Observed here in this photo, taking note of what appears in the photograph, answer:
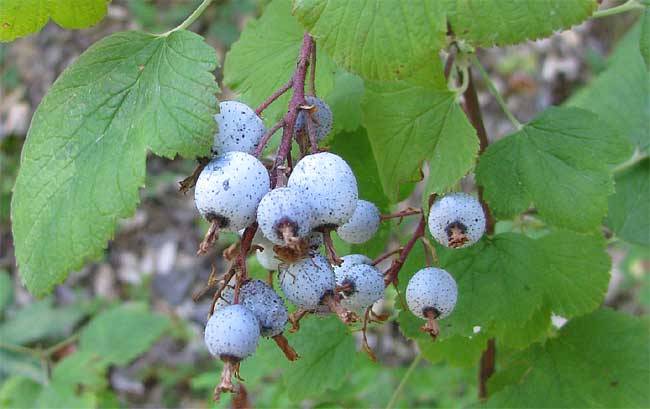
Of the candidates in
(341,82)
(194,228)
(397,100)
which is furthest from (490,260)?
(194,228)

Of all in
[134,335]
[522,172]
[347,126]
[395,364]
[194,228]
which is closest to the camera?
[522,172]

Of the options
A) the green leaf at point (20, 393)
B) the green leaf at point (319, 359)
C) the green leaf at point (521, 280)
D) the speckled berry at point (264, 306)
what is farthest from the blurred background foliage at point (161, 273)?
the speckled berry at point (264, 306)

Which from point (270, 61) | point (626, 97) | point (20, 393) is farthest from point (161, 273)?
point (270, 61)

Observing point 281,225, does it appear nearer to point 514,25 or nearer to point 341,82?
point 514,25

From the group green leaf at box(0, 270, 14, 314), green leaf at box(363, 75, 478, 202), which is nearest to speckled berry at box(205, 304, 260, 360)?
green leaf at box(363, 75, 478, 202)

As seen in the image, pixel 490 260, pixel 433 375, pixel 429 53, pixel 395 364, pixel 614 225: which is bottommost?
pixel 395 364

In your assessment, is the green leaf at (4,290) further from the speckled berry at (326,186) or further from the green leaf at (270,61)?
the speckled berry at (326,186)

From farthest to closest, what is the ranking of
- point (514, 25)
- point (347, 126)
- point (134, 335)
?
point (134, 335), point (347, 126), point (514, 25)
